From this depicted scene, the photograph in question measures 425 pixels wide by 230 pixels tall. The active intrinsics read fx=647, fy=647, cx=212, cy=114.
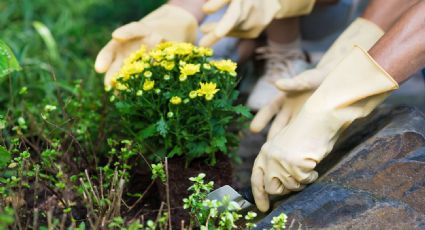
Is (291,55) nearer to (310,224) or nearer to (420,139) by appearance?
(420,139)

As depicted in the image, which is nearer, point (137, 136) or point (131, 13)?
point (137, 136)

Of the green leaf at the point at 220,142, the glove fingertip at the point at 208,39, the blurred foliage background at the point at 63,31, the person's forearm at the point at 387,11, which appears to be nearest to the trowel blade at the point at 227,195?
the green leaf at the point at 220,142

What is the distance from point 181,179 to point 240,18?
536 millimetres

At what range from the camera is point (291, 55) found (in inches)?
105

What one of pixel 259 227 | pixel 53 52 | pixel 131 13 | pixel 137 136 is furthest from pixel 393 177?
pixel 131 13

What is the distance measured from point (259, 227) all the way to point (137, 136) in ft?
1.54

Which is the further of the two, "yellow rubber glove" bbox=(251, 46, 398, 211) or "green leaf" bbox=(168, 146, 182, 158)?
"green leaf" bbox=(168, 146, 182, 158)

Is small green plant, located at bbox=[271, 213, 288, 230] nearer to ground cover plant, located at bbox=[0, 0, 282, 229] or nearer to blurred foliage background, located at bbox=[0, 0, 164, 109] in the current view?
ground cover plant, located at bbox=[0, 0, 282, 229]

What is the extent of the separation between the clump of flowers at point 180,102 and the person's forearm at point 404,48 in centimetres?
39

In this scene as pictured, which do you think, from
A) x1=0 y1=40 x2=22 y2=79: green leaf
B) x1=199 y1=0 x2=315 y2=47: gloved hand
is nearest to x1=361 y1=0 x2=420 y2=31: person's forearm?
x1=199 y1=0 x2=315 y2=47: gloved hand

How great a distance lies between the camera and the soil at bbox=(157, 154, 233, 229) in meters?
1.79

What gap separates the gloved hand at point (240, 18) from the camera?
1941 mm

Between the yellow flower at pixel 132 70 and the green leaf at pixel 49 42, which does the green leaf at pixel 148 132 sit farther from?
the green leaf at pixel 49 42

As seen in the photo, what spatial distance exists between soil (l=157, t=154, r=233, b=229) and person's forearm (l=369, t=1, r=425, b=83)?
55 centimetres
